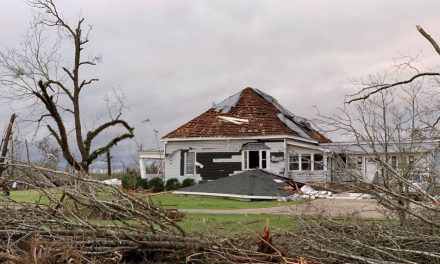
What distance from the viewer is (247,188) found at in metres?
19.6

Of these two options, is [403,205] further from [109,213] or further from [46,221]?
[46,221]

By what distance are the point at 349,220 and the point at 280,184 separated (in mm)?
13116

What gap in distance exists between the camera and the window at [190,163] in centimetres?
2961

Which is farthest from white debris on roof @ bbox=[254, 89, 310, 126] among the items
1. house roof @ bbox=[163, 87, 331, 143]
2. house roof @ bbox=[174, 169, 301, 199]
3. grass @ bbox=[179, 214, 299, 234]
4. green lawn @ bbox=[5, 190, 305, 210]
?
grass @ bbox=[179, 214, 299, 234]

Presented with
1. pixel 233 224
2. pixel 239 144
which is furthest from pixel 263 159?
pixel 233 224

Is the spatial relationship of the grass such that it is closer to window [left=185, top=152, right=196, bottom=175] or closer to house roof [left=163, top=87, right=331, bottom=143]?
house roof [left=163, top=87, right=331, bottom=143]

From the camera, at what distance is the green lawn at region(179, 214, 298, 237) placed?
7008 mm

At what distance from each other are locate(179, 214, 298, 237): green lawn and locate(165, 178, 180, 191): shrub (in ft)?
46.0

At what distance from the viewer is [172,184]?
27.5 metres

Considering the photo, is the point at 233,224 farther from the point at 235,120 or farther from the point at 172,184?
the point at 235,120

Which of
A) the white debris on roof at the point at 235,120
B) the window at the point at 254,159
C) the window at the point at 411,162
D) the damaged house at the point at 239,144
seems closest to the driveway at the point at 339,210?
the window at the point at 411,162

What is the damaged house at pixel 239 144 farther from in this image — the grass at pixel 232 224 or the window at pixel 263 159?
the grass at pixel 232 224

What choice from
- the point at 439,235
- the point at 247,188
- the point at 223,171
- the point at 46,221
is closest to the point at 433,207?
the point at 439,235

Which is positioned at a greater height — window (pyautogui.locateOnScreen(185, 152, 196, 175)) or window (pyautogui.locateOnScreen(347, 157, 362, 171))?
window (pyautogui.locateOnScreen(185, 152, 196, 175))
